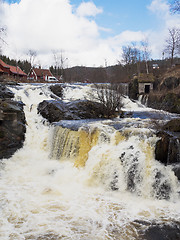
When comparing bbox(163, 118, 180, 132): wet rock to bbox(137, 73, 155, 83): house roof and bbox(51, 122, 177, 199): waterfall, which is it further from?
bbox(137, 73, 155, 83): house roof

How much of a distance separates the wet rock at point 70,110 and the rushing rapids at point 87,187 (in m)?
2.01

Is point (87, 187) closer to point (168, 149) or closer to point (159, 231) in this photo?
point (159, 231)

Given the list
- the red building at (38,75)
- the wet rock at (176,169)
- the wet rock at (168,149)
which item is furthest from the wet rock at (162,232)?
the red building at (38,75)

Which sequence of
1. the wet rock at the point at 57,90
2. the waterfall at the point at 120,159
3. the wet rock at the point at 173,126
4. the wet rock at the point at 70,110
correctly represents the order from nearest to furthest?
the waterfall at the point at 120,159, the wet rock at the point at 173,126, the wet rock at the point at 70,110, the wet rock at the point at 57,90

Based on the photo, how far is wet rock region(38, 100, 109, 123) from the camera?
442 inches

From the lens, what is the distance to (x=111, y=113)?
12.0 meters

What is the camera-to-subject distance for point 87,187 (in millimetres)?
6199

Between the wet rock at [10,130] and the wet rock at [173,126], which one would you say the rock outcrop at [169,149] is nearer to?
the wet rock at [173,126]

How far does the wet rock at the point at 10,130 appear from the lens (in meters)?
8.46

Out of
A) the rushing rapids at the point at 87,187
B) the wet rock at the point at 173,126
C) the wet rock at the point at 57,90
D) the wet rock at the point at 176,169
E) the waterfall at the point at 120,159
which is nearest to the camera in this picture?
the rushing rapids at the point at 87,187

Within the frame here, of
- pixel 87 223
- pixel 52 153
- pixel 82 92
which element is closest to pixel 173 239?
pixel 87 223

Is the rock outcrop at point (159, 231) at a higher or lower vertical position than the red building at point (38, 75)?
lower

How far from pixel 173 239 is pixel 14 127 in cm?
777

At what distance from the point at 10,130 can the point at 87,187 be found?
4880 mm
